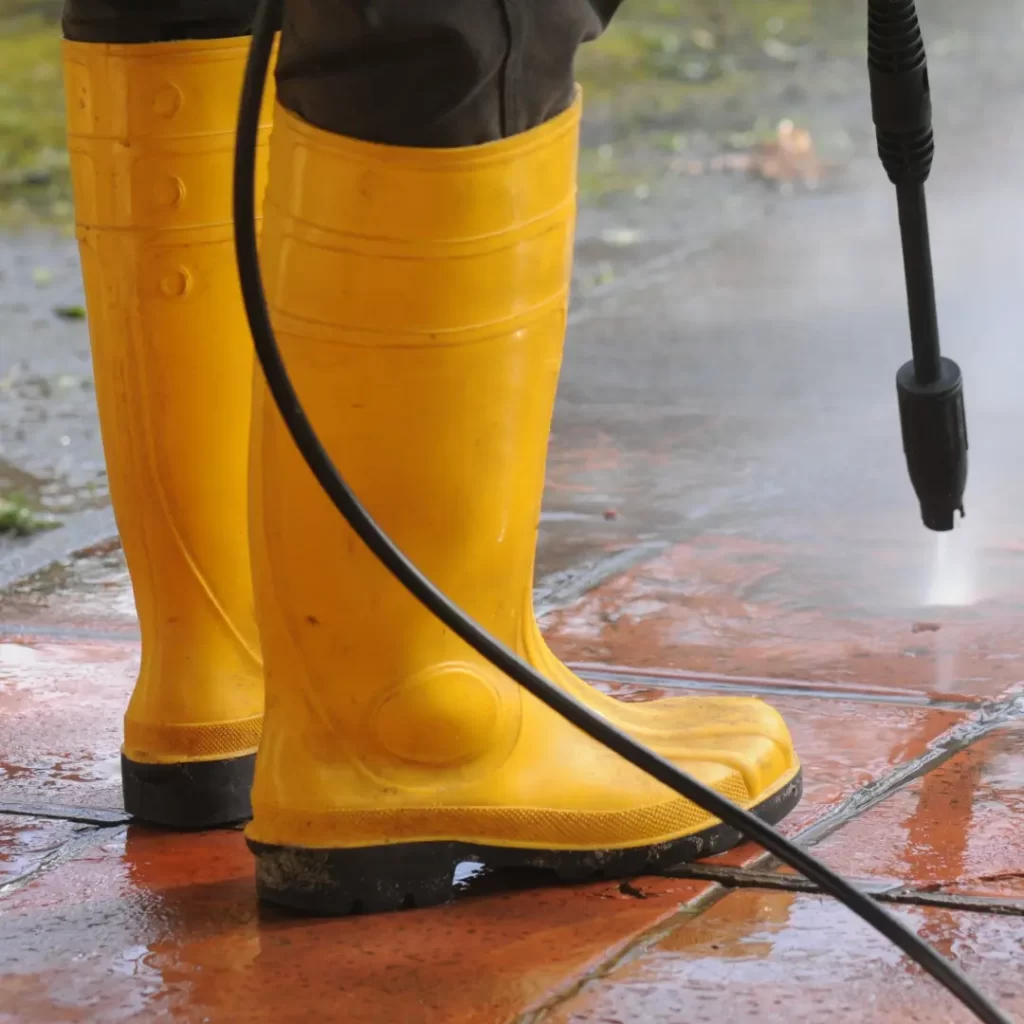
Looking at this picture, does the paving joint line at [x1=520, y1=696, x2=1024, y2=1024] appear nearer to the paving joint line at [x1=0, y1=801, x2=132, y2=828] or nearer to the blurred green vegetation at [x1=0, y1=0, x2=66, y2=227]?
the paving joint line at [x1=0, y1=801, x2=132, y2=828]

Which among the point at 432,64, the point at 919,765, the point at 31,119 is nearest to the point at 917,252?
the point at 919,765

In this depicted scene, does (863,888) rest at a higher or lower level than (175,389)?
lower

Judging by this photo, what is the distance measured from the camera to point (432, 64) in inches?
46.0

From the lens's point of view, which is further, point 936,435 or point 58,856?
point 936,435

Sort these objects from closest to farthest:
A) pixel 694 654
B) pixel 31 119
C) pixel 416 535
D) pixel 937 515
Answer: pixel 416 535, pixel 937 515, pixel 694 654, pixel 31 119

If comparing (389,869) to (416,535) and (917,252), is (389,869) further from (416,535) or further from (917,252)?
(917,252)

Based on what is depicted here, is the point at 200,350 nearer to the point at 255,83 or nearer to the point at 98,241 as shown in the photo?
the point at 98,241

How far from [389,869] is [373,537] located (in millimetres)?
268

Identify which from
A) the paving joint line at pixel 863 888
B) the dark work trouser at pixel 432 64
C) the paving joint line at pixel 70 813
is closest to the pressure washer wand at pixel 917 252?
the dark work trouser at pixel 432 64

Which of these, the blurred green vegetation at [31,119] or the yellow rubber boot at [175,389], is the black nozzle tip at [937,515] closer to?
the yellow rubber boot at [175,389]

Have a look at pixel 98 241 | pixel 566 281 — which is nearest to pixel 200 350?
pixel 98 241

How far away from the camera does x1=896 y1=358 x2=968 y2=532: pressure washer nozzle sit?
1584mm

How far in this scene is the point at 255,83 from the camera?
1165 mm

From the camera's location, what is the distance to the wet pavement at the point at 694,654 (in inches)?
47.8
